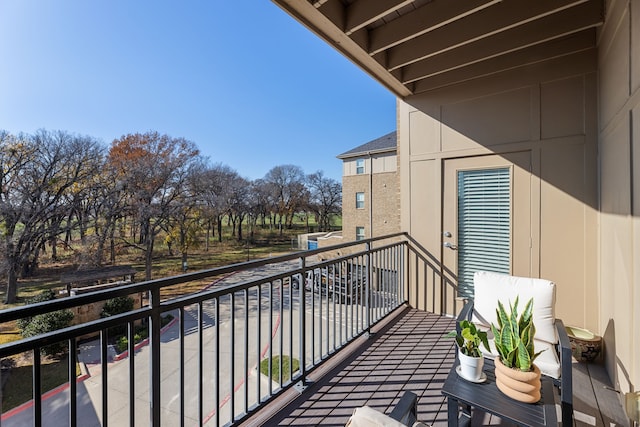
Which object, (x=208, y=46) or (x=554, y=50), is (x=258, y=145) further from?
(x=554, y=50)

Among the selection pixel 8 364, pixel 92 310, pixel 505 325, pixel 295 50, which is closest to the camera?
pixel 505 325

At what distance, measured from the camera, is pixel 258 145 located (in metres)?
24.5

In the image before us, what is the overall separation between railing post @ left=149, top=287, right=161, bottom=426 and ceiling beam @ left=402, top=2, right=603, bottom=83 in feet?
11.0

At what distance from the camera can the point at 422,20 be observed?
237 centimetres

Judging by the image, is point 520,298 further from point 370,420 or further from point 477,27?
point 477,27

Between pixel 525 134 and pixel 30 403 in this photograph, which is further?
pixel 30 403

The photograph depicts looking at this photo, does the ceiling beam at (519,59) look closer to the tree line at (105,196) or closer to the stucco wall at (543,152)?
the stucco wall at (543,152)

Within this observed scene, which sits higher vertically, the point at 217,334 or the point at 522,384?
the point at 217,334

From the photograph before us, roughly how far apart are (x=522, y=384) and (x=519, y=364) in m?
0.09

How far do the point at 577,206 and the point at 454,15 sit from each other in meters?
2.14

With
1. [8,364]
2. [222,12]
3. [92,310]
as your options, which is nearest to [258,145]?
[222,12]

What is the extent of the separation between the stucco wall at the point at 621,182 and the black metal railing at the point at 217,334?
1.60 meters

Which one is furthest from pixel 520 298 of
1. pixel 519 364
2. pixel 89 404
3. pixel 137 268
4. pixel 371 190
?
pixel 137 268

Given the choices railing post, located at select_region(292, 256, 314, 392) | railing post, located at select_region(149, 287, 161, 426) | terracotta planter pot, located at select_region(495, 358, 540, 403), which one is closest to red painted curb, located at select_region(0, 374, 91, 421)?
railing post, located at select_region(292, 256, 314, 392)
